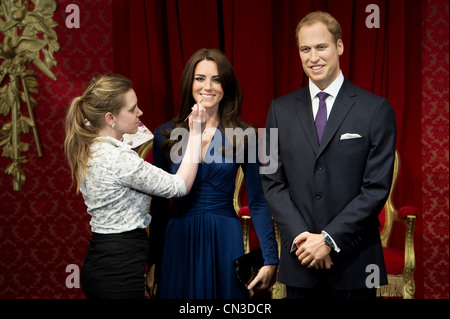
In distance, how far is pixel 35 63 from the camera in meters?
3.89

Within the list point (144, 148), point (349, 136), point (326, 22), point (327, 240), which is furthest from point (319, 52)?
point (144, 148)

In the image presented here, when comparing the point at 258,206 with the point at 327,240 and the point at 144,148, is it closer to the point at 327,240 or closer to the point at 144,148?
the point at 327,240

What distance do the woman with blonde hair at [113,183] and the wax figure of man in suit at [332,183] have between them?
434mm

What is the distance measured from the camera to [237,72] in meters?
3.69

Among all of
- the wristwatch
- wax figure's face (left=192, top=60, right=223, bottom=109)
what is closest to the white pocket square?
the wristwatch

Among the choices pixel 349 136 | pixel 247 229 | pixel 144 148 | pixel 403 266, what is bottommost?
pixel 403 266

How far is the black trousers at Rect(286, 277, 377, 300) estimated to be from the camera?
198 centimetres

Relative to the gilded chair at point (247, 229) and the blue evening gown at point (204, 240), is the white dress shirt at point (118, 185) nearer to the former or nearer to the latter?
the blue evening gown at point (204, 240)

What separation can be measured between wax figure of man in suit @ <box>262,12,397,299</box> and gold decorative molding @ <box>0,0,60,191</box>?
244 centimetres

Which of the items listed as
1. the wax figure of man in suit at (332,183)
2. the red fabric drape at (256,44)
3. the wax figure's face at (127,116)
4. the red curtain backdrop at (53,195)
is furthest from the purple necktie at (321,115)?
the red curtain backdrop at (53,195)

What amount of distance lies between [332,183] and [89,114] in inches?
38.7

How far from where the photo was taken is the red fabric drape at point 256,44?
144 inches

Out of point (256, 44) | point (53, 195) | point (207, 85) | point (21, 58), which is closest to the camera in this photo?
point (207, 85)
